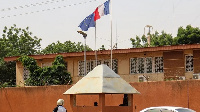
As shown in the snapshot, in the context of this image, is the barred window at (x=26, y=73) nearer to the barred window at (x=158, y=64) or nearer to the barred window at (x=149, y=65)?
the barred window at (x=149, y=65)

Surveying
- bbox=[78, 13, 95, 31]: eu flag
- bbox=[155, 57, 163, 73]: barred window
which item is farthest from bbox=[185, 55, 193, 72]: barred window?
bbox=[78, 13, 95, 31]: eu flag

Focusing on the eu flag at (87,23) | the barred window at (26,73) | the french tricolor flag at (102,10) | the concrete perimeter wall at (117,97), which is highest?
the french tricolor flag at (102,10)

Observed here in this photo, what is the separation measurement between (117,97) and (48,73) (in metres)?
8.54

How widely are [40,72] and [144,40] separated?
37.9 metres

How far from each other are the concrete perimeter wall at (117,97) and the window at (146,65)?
561 centimetres

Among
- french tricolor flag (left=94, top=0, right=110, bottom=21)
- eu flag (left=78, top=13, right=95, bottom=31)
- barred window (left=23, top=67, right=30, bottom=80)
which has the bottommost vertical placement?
barred window (left=23, top=67, right=30, bottom=80)

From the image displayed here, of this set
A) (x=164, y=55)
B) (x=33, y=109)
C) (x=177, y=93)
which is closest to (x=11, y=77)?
(x=33, y=109)

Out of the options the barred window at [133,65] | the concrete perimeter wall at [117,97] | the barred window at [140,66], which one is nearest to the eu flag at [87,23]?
the barred window at [133,65]

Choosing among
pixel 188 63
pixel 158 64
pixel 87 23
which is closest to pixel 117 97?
pixel 158 64

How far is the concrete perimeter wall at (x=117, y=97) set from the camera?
24.2m

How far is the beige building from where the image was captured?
2977 cm

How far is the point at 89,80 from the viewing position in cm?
1859

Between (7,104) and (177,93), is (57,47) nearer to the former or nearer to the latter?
(7,104)

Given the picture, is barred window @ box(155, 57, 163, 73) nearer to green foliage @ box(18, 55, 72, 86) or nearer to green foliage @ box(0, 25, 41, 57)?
green foliage @ box(18, 55, 72, 86)
